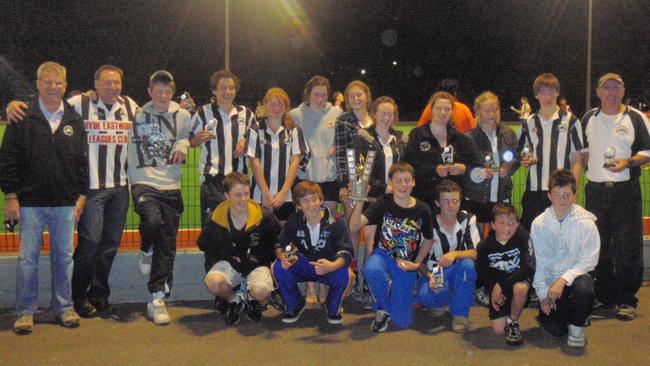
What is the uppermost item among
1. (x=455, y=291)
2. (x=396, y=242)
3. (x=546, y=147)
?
(x=546, y=147)

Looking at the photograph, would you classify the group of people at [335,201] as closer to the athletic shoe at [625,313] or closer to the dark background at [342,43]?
the athletic shoe at [625,313]

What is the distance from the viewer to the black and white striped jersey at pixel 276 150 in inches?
239


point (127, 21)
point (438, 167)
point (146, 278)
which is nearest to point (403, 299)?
point (438, 167)

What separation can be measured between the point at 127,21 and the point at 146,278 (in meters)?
41.2

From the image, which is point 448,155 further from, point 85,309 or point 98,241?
point 85,309

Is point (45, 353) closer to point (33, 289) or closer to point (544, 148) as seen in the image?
point (33, 289)

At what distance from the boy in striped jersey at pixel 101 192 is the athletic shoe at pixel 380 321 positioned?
7.60 ft

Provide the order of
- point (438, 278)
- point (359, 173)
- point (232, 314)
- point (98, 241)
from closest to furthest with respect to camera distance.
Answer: point (438, 278) < point (232, 314) < point (98, 241) < point (359, 173)

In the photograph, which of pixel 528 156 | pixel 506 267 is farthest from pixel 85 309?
pixel 528 156

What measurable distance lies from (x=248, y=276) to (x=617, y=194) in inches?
128

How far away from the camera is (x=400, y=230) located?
554 cm

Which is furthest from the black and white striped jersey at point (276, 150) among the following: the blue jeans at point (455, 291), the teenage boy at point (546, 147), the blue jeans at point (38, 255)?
the teenage boy at point (546, 147)

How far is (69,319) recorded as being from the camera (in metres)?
5.18

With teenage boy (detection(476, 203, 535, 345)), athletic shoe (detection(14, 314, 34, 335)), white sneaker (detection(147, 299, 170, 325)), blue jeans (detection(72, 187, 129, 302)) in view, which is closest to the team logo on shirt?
teenage boy (detection(476, 203, 535, 345))
